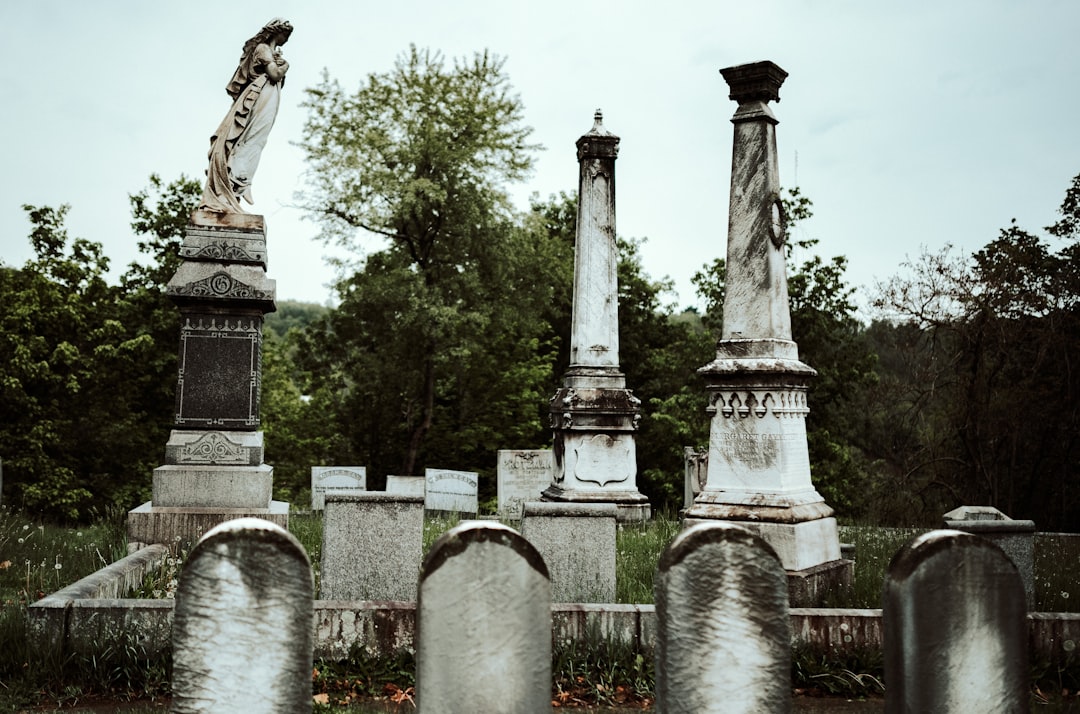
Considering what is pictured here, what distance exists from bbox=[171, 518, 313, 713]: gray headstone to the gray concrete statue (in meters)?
7.80

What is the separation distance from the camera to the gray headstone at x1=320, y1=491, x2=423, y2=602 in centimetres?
637

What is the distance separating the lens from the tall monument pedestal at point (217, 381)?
8.43 metres

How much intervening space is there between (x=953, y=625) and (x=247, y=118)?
904 centimetres

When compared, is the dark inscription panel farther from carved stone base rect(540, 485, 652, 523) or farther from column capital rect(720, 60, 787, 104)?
column capital rect(720, 60, 787, 104)

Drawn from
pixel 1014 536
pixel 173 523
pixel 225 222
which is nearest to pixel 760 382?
pixel 1014 536

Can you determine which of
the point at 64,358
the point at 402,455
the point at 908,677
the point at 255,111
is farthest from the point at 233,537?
the point at 402,455

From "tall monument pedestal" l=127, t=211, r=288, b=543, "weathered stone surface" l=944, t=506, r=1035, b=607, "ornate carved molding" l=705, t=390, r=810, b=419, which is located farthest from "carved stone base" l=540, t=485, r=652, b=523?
"weathered stone surface" l=944, t=506, r=1035, b=607

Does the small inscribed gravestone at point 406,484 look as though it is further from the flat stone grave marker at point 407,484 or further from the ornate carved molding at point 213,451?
the ornate carved molding at point 213,451

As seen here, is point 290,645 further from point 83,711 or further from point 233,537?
point 83,711

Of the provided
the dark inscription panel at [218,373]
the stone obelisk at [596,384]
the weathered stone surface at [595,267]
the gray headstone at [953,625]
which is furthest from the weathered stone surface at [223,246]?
the gray headstone at [953,625]

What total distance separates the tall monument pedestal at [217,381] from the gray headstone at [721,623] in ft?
21.7

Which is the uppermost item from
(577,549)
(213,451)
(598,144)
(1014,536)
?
(598,144)

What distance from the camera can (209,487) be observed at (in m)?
8.47

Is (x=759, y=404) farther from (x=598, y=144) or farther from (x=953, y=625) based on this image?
(x=598, y=144)
